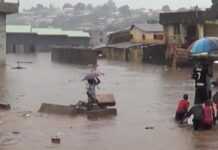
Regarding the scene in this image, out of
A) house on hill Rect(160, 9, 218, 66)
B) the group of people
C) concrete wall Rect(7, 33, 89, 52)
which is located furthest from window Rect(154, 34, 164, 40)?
the group of people

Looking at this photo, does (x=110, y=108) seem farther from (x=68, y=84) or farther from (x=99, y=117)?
(x=68, y=84)

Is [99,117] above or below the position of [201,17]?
below

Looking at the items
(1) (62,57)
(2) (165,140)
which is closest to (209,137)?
(2) (165,140)

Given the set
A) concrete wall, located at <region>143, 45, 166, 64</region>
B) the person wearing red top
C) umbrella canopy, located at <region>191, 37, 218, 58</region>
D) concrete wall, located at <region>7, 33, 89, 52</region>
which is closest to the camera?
the person wearing red top

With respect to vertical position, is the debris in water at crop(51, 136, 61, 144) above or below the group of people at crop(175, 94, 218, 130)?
below

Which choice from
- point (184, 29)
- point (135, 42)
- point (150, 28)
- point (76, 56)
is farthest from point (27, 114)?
point (135, 42)

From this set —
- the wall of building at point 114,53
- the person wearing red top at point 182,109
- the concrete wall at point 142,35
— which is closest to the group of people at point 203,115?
the person wearing red top at point 182,109

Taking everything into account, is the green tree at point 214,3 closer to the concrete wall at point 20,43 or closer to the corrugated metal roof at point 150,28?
the corrugated metal roof at point 150,28

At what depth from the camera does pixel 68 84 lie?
31.2 metres

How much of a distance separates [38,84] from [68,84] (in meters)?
1.53

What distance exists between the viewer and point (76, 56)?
2151 inches

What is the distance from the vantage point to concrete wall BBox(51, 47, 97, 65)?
175ft

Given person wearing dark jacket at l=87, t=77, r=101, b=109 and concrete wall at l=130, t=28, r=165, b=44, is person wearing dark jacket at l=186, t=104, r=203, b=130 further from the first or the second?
concrete wall at l=130, t=28, r=165, b=44

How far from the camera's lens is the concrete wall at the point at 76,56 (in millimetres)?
53438
